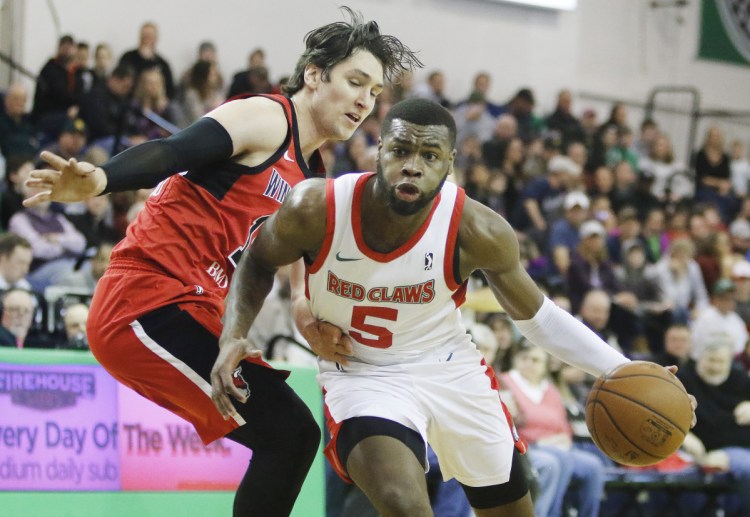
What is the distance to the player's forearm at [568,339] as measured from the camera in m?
4.32

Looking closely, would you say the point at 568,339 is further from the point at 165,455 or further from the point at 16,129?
the point at 16,129

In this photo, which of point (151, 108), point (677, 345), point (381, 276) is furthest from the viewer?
point (151, 108)

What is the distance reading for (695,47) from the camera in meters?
19.8

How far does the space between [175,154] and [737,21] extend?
1794 centimetres

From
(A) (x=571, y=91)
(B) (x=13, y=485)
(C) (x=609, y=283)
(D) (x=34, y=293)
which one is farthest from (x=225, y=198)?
(A) (x=571, y=91)

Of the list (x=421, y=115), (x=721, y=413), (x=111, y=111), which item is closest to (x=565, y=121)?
(x=111, y=111)

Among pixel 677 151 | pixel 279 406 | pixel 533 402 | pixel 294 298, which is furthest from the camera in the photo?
pixel 677 151

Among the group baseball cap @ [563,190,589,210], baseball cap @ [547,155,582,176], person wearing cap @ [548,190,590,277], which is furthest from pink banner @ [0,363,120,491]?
baseball cap @ [547,155,582,176]

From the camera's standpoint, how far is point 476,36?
16.7m

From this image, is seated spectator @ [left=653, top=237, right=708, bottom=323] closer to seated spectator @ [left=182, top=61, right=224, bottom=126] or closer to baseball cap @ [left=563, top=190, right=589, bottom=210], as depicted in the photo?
baseball cap @ [left=563, top=190, right=589, bottom=210]

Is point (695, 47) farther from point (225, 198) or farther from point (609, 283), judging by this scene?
point (225, 198)

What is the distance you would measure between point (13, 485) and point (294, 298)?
2017 mm

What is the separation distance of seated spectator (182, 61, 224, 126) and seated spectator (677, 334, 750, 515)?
242 inches

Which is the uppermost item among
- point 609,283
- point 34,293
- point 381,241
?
point 381,241
